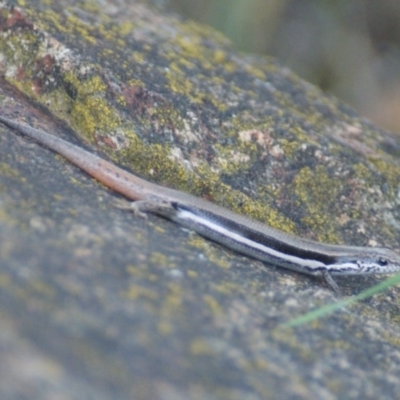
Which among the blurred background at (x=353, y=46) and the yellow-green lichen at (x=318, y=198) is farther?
the blurred background at (x=353, y=46)

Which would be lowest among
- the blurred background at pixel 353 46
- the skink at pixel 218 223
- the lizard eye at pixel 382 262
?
the skink at pixel 218 223

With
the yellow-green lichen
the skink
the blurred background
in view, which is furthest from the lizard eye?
the blurred background

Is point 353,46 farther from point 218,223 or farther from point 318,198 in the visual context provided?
point 218,223

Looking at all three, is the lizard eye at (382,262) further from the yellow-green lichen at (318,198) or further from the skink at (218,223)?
the yellow-green lichen at (318,198)

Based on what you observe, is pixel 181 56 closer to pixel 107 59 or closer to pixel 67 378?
pixel 107 59

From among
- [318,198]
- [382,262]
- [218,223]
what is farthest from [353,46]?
[218,223]

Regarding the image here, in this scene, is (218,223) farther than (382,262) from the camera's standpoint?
No

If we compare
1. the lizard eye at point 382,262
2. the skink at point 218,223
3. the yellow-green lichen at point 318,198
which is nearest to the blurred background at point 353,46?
the yellow-green lichen at point 318,198

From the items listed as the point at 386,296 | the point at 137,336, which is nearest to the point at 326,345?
the point at 137,336
